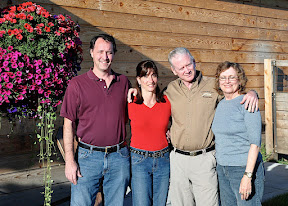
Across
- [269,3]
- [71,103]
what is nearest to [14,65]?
[71,103]

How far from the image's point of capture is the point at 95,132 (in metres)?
3.02

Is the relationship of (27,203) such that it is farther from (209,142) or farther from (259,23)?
(259,23)

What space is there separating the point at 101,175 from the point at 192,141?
80 centimetres

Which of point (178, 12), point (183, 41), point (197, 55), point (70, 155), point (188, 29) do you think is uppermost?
point (178, 12)

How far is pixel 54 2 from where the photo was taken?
5.05 meters

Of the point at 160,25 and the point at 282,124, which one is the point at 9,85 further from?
the point at 282,124

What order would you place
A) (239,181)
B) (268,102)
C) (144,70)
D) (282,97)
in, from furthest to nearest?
(268,102), (282,97), (144,70), (239,181)

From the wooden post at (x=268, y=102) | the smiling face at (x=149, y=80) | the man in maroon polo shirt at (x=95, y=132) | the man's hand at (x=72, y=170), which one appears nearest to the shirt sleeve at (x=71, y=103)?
the man in maroon polo shirt at (x=95, y=132)

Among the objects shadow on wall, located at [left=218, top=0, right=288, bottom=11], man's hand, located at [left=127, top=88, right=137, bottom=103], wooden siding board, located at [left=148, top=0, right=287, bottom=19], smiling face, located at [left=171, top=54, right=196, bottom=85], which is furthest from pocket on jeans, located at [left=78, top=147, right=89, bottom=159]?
shadow on wall, located at [left=218, top=0, right=288, bottom=11]

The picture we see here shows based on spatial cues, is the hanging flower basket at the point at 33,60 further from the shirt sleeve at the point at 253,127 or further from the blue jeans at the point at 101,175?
the shirt sleeve at the point at 253,127

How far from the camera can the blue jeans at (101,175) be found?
3018 mm

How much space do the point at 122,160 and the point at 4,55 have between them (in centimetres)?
124

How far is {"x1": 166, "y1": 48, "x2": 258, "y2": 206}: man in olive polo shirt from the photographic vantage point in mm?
3201

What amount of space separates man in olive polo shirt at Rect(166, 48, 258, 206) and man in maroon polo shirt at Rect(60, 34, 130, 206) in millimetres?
472
